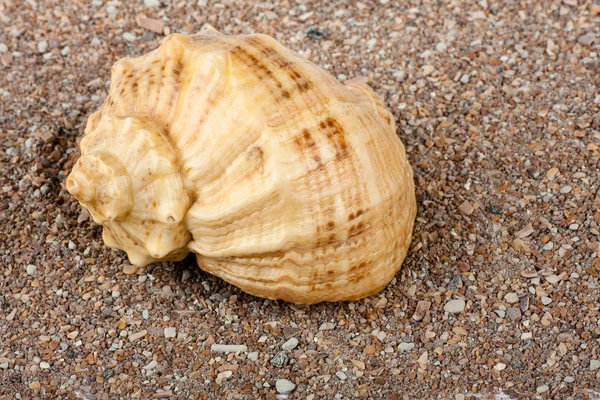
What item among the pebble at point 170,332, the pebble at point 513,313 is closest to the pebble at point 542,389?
the pebble at point 513,313

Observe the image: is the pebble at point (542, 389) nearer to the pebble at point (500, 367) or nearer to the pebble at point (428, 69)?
the pebble at point (500, 367)

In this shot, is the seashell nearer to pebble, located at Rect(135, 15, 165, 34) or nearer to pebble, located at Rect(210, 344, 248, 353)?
pebble, located at Rect(210, 344, 248, 353)

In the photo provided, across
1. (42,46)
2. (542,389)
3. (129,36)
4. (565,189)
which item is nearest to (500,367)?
(542,389)

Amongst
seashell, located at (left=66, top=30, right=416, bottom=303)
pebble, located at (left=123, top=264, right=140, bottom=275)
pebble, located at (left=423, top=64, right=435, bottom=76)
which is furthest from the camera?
pebble, located at (left=423, top=64, right=435, bottom=76)

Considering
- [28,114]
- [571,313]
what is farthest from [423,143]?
[28,114]

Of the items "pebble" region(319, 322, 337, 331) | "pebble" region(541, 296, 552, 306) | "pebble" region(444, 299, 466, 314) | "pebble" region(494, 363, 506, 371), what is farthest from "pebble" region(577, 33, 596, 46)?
"pebble" region(319, 322, 337, 331)

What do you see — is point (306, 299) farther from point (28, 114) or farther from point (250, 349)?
point (28, 114)

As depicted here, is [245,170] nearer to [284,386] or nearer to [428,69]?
[284,386]
